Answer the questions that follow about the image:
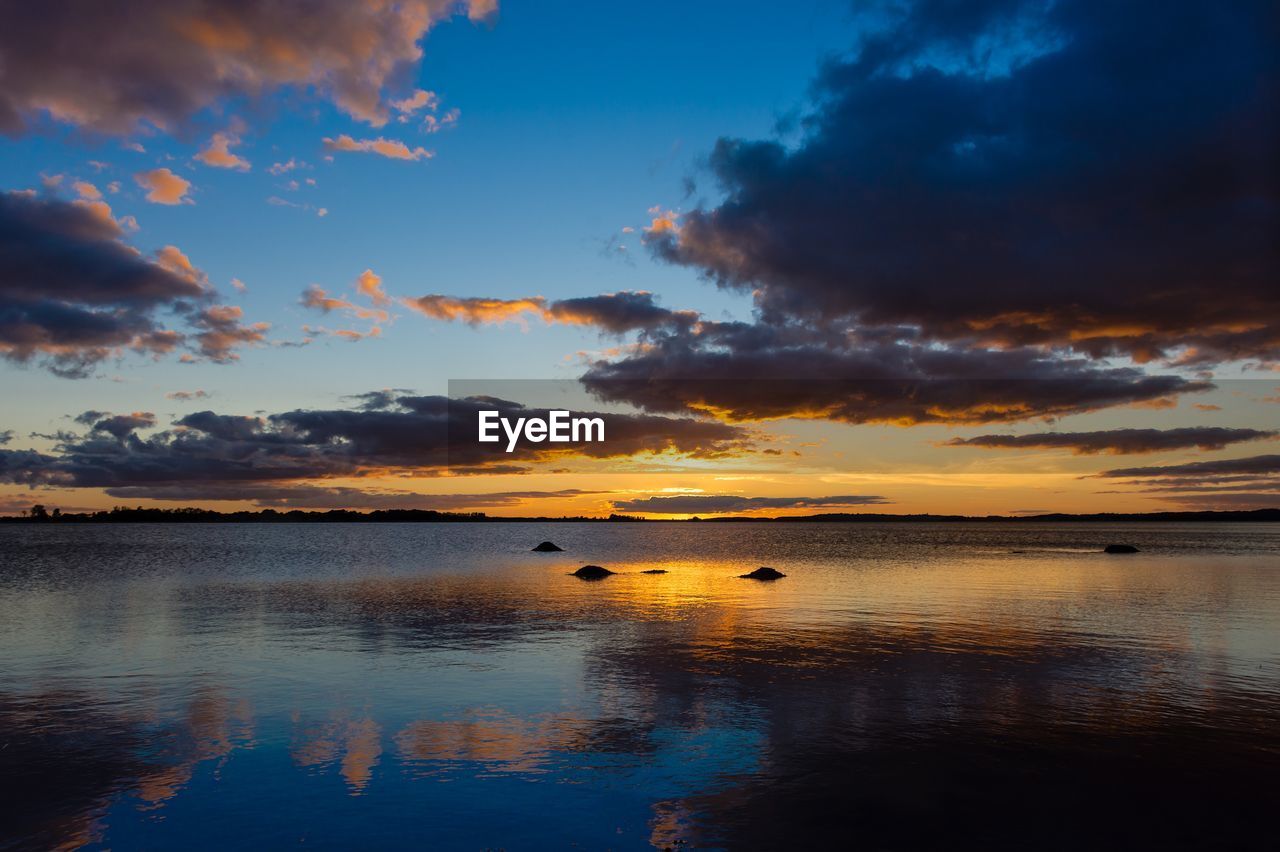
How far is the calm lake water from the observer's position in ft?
50.4

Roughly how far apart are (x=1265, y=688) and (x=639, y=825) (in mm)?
25686

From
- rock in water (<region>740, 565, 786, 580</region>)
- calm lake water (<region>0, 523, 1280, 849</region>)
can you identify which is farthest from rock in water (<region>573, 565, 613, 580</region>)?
calm lake water (<region>0, 523, 1280, 849</region>)

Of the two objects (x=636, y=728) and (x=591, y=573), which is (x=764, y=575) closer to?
(x=591, y=573)

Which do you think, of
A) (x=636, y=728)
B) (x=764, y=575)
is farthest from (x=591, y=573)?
(x=636, y=728)

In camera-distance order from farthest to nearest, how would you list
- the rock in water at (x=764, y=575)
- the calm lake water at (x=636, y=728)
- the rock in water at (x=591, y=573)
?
1. the rock in water at (x=591, y=573)
2. the rock in water at (x=764, y=575)
3. the calm lake water at (x=636, y=728)

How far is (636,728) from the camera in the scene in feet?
72.2

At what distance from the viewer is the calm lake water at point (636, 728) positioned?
15352 millimetres

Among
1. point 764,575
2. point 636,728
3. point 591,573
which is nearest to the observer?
point 636,728

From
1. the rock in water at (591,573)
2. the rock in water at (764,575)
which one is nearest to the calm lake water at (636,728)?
the rock in water at (764,575)

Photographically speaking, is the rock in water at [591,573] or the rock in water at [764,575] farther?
the rock in water at [591,573]

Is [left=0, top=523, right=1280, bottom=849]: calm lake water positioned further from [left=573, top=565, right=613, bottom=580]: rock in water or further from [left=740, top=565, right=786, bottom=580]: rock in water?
[left=573, top=565, right=613, bottom=580]: rock in water

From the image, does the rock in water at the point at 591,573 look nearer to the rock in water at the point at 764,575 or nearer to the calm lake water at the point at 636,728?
the rock in water at the point at 764,575

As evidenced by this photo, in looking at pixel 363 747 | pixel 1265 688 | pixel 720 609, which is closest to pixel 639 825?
pixel 363 747

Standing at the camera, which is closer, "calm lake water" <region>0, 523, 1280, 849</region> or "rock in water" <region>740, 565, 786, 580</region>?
"calm lake water" <region>0, 523, 1280, 849</region>
